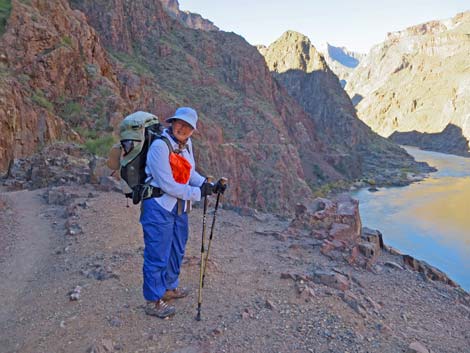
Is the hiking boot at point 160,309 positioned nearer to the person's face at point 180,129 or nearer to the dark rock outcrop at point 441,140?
the person's face at point 180,129

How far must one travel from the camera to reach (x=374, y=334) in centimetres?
413

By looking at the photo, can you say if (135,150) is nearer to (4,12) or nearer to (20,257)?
(20,257)

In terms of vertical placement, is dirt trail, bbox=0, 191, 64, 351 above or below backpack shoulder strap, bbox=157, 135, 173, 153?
below

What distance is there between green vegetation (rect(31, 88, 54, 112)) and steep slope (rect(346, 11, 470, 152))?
3260 inches

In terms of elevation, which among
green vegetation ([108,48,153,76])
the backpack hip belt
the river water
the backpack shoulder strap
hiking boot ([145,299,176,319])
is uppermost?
green vegetation ([108,48,153,76])

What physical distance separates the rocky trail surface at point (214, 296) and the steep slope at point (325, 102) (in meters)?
50.9

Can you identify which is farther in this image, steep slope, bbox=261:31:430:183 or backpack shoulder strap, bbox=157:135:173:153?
steep slope, bbox=261:31:430:183

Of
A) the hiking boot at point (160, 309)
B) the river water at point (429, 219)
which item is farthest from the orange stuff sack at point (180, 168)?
the river water at point (429, 219)

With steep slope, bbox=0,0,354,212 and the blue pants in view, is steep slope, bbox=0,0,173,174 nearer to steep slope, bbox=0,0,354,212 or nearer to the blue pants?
steep slope, bbox=0,0,354,212

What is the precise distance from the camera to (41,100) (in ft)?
50.2

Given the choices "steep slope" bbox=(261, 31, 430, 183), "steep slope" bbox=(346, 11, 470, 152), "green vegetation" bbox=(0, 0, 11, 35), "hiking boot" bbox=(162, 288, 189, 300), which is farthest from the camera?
"steep slope" bbox=(346, 11, 470, 152)

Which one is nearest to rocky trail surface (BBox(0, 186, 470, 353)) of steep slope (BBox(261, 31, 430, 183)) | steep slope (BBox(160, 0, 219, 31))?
steep slope (BBox(261, 31, 430, 183))

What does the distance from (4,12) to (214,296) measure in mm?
17072

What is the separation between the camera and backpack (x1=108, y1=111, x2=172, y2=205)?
3.49 meters
